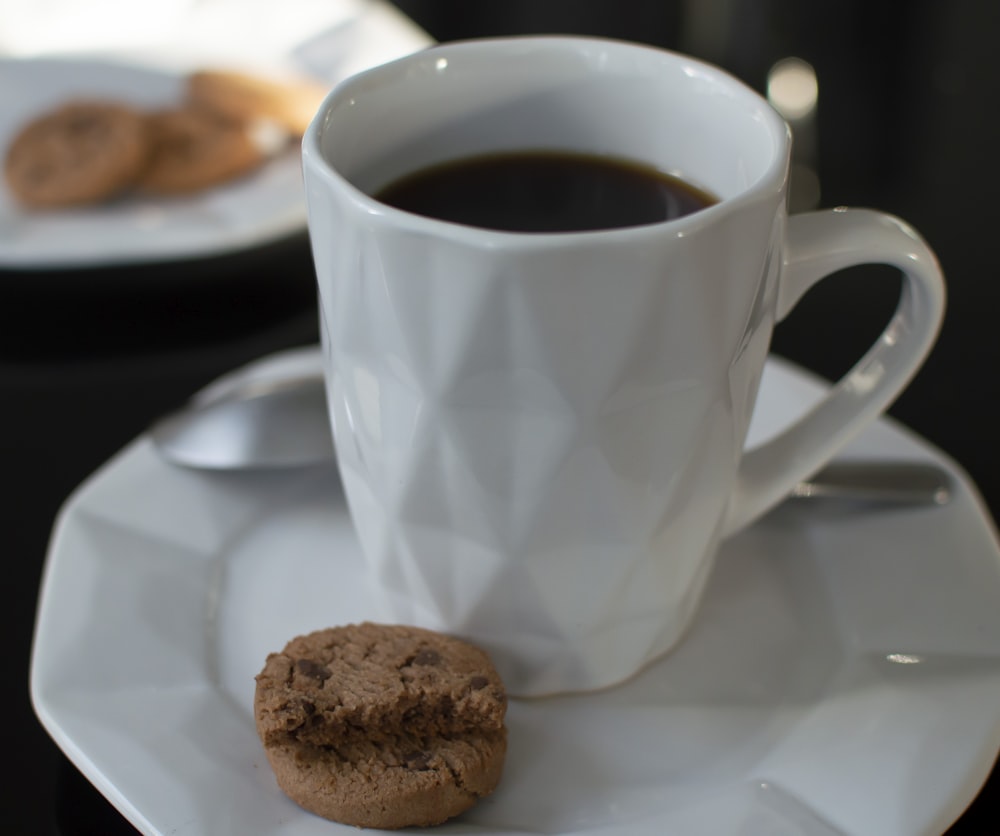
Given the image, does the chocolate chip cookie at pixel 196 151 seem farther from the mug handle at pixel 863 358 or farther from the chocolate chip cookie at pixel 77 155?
the mug handle at pixel 863 358

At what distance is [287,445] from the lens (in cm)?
84

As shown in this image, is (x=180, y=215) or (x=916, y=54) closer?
(x=180, y=215)

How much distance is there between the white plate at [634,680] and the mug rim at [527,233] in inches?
11.7

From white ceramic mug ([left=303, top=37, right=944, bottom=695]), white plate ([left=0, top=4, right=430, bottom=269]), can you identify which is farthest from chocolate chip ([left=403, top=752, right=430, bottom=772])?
white plate ([left=0, top=4, right=430, bottom=269])

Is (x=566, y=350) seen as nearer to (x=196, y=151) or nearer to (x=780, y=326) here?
(x=780, y=326)

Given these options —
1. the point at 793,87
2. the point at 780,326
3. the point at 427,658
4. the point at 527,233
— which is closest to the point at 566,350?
the point at 527,233

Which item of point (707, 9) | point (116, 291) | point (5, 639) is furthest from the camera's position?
point (707, 9)

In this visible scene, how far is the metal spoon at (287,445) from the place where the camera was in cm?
82

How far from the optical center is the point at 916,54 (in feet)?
5.06

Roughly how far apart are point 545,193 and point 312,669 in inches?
13.0

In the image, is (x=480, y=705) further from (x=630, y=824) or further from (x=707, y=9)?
(x=707, y=9)

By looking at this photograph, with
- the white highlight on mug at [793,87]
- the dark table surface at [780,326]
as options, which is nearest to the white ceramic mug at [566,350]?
the dark table surface at [780,326]

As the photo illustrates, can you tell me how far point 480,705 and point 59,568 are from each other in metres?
0.31

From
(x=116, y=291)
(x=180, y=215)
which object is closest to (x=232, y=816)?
(x=116, y=291)
